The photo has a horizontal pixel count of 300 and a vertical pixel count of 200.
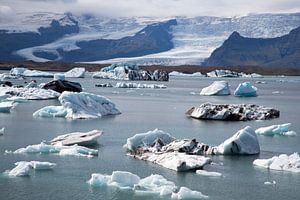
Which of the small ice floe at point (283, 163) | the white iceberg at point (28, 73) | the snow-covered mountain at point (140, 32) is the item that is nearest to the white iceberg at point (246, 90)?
the small ice floe at point (283, 163)

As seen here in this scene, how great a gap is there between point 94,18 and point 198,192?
176234 mm

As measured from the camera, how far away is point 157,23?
559 ft

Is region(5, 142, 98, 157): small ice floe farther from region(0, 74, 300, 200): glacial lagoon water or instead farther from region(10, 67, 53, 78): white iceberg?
region(10, 67, 53, 78): white iceberg

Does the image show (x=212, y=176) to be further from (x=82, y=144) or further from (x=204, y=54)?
(x=204, y=54)

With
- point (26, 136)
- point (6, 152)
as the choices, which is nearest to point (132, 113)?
point (26, 136)

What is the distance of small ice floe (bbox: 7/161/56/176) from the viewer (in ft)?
37.2

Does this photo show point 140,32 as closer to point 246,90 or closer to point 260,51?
point 260,51

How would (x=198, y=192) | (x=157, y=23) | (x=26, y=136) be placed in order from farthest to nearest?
(x=157, y=23)
(x=26, y=136)
(x=198, y=192)

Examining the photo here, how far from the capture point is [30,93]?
30.7 metres

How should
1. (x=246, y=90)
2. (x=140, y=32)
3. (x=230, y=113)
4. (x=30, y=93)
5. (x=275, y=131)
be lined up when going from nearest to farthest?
(x=275, y=131), (x=230, y=113), (x=30, y=93), (x=246, y=90), (x=140, y=32)

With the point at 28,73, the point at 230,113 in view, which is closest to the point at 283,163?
the point at 230,113

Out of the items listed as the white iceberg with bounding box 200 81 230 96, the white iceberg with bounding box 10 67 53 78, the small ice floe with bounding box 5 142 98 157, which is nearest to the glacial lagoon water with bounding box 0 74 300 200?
the small ice floe with bounding box 5 142 98 157

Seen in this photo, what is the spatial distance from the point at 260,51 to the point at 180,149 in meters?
136

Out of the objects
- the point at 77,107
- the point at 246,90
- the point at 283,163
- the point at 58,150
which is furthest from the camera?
the point at 246,90
